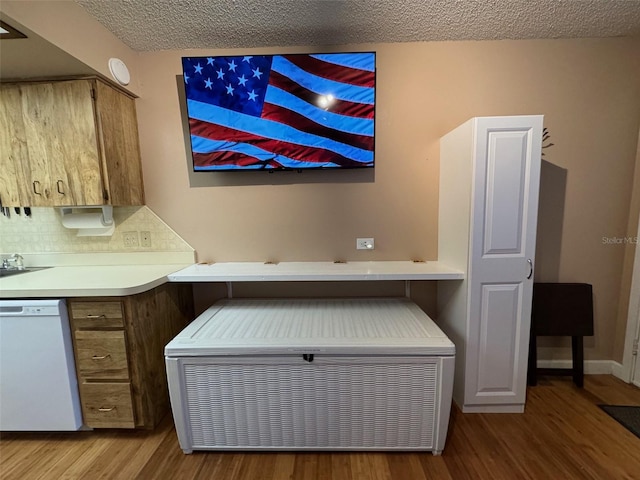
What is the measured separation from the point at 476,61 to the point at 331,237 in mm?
1640

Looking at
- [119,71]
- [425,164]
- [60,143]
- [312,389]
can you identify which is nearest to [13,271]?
[60,143]

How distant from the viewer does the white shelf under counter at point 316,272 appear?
1.70 metres

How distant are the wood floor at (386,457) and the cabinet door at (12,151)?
5.05 ft

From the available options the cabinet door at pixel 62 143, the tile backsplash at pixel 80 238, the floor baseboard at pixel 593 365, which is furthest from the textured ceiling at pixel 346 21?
the floor baseboard at pixel 593 365

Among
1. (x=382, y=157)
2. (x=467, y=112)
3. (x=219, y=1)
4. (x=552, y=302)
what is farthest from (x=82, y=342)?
(x=552, y=302)

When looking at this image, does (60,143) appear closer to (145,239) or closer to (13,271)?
(145,239)

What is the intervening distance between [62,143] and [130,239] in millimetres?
745

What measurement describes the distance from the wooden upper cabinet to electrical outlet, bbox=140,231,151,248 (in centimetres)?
34

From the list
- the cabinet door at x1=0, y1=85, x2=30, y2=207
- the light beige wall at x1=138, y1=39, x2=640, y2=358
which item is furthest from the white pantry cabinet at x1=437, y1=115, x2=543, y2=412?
the cabinet door at x1=0, y1=85, x2=30, y2=207

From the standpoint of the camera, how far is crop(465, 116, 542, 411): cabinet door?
1.51 meters

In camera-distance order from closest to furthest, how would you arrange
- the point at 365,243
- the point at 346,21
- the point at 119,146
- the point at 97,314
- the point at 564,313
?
the point at 97,314, the point at 346,21, the point at 119,146, the point at 564,313, the point at 365,243

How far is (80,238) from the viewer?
210 cm

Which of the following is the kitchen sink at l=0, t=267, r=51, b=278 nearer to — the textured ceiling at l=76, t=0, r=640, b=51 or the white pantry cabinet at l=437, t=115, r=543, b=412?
the textured ceiling at l=76, t=0, r=640, b=51

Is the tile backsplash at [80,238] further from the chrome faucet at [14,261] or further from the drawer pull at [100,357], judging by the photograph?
the drawer pull at [100,357]
